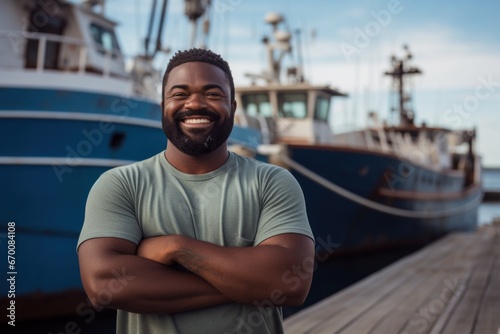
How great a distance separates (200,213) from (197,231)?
0.17 ft

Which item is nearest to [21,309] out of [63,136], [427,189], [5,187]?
[5,187]

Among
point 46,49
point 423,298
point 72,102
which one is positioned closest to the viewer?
point 423,298

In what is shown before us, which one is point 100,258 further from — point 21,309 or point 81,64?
point 81,64

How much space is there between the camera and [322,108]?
1292cm

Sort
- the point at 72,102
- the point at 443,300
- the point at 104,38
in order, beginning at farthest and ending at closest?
the point at 104,38 → the point at 72,102 → the point at 443,300

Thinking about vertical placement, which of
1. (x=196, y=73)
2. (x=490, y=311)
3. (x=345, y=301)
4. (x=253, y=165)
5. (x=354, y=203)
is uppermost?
(x=196, y=73)

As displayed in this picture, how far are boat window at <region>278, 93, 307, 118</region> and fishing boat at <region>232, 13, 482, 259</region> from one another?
0.8 inches

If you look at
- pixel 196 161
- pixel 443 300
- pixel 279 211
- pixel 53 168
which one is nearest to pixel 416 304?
pixel 443 300

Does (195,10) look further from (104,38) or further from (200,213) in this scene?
(200,213)

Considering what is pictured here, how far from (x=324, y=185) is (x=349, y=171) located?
112 centimetres

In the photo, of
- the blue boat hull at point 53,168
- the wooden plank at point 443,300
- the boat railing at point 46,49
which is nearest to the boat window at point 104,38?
the boat railing at point 46,49

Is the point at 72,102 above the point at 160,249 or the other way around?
above

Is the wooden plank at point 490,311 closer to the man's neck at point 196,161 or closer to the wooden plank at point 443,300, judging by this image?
the wooden plank at point 443,300

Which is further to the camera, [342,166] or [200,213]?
[342,166]
